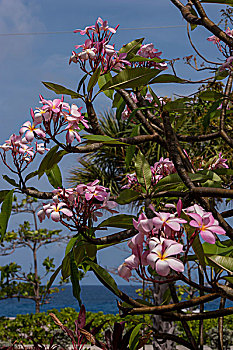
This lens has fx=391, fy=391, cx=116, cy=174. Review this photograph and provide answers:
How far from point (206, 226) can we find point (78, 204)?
33 centimetres

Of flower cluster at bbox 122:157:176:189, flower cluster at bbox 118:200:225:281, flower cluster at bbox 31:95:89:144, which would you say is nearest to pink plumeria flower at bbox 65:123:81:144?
flower cluster at bbox 31:95:89:144

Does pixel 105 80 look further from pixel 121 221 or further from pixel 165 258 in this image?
pixel 165 258

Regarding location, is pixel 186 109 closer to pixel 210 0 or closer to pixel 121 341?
pixel 210 0

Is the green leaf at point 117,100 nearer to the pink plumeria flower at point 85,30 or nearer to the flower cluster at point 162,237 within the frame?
the pink plumeria flower at point 85,30

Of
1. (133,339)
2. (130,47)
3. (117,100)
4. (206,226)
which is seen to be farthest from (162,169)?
(206,226)

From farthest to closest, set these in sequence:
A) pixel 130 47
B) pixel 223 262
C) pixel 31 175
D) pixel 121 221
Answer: pixel 130 47 < pixel 31 175 < pixel 121 221 < pixel 223 262

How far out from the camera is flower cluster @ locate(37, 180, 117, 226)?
74 cm

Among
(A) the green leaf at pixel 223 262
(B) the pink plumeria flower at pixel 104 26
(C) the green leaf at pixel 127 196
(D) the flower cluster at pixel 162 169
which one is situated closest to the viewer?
(A) the green leaf at pixel 223 262

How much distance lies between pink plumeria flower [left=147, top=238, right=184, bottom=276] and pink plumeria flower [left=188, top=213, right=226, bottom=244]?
0.05m

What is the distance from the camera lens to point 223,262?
23.0 inches

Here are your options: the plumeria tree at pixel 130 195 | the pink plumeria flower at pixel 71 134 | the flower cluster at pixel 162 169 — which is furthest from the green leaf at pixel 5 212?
the flower cluster at pixel 162 169

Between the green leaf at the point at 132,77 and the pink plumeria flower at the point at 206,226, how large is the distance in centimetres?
30

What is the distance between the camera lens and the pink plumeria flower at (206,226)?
503mm

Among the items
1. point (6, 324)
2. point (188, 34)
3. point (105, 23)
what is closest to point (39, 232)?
point (6, 324)
